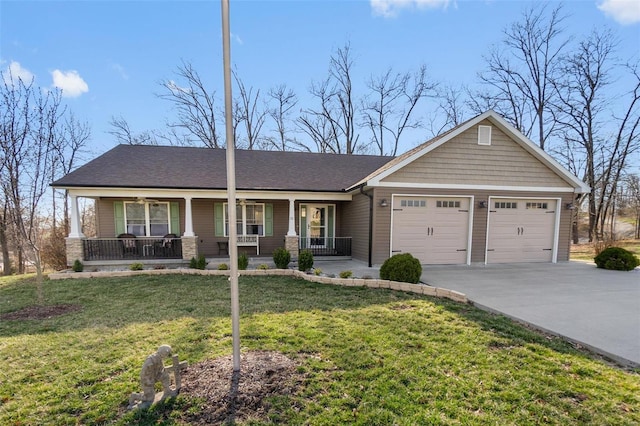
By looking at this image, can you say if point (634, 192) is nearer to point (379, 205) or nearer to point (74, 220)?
point (379, 205)

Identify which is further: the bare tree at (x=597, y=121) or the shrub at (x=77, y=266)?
the bare tree at (x=597, y=121)

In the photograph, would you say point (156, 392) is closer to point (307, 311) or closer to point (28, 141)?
point (307, 311)

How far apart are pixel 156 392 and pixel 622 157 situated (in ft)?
90.3

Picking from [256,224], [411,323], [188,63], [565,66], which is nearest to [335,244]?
[256,224]

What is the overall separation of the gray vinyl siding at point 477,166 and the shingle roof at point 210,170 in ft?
9.88

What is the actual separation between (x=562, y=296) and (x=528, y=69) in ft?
72.8

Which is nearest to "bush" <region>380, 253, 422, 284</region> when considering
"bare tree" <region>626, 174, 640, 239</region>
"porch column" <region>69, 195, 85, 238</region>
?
"porch column" <region>69, 195, 85, 238</region>

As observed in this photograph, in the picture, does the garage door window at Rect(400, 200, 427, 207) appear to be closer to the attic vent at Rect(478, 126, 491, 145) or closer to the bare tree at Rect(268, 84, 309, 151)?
the attic vent at Rect(478, 126, 491, 145)

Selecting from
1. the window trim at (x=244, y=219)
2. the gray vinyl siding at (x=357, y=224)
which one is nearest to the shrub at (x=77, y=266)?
the window trim at (x=244, y=219)

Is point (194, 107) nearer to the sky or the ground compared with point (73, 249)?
nearer to the sky

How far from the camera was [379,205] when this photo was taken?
868 cm

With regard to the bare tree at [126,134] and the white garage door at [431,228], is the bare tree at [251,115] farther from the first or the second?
the white garage door at [431,228]

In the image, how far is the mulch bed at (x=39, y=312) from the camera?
15.4 ft

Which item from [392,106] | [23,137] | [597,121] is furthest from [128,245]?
[597,121]
